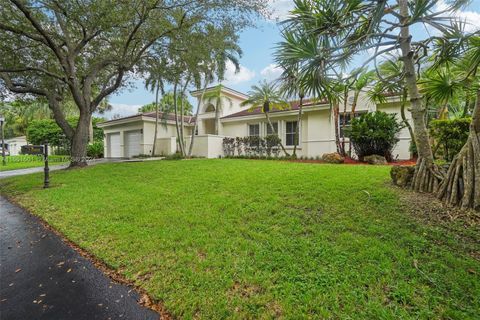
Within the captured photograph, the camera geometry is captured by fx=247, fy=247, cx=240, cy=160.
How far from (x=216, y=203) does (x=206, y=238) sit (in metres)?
1.66

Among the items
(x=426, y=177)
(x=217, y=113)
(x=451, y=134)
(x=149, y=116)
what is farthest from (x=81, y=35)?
(x=451, y=134)

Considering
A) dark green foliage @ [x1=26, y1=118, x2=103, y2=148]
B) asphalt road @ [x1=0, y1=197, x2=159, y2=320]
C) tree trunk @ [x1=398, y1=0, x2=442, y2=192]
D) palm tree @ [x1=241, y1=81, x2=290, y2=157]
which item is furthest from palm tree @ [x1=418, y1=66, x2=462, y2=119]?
dark green foliage @ [x1=26, y1=118, x2=103, y2=148]

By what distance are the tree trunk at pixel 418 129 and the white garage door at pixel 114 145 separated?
22.0 m

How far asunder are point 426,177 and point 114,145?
76.4 feet

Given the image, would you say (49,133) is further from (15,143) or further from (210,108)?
(15,143)

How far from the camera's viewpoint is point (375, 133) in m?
10.4

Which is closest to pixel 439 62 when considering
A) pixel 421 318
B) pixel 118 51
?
pixel 421 318

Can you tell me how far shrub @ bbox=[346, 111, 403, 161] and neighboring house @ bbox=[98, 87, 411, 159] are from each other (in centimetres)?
181

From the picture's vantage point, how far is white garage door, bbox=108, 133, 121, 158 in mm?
22078

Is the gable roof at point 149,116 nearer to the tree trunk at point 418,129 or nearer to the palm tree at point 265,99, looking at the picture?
the palm tree at point 265,99

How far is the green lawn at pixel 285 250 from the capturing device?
8.20 ft

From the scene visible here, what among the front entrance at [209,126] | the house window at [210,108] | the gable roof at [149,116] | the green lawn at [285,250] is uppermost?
the house window at [210,108]

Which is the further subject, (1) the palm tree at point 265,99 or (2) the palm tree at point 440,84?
(1) the palm tree at point 265,99

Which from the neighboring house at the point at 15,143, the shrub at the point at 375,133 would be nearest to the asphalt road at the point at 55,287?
the shrub at the point at 375,133
